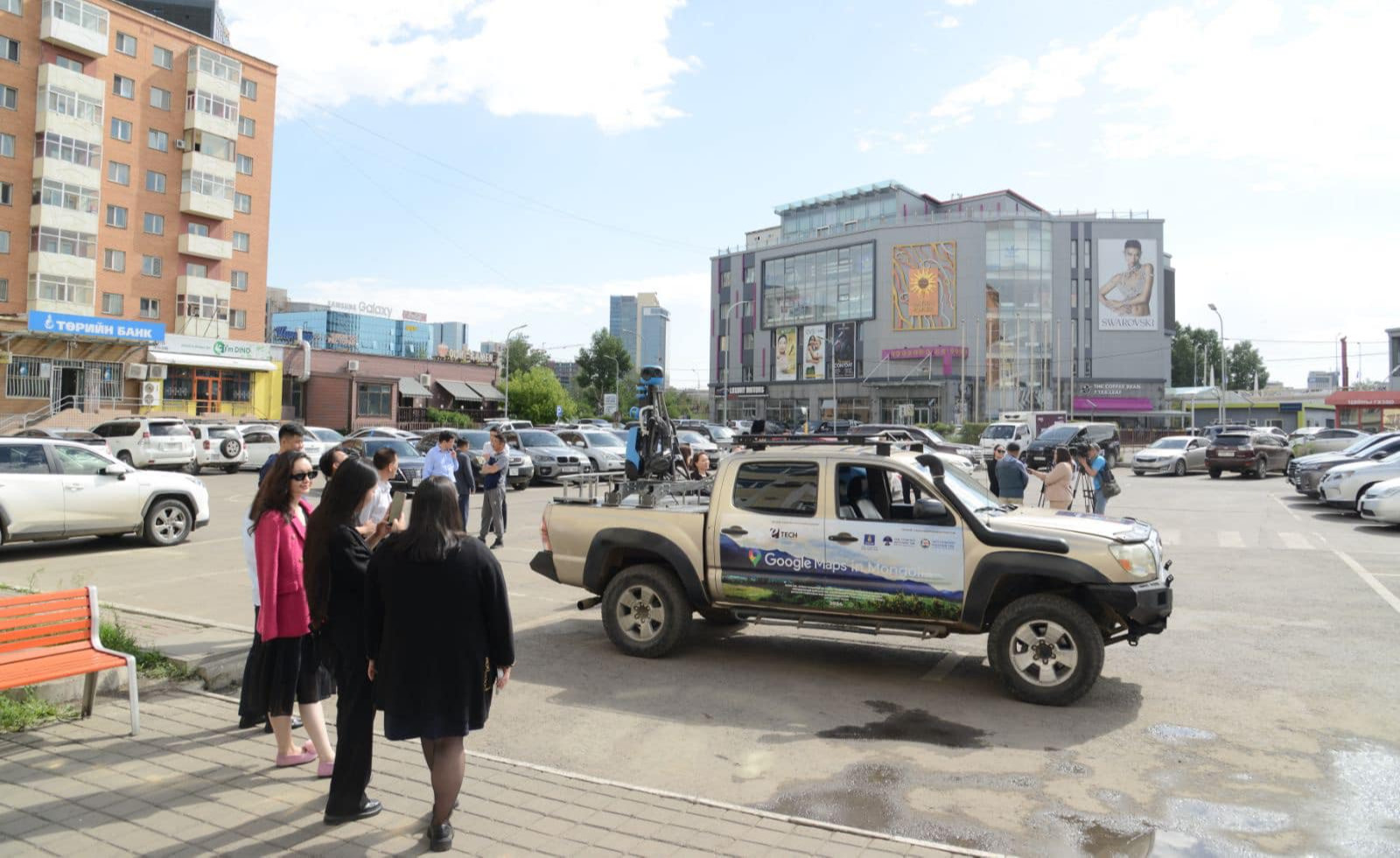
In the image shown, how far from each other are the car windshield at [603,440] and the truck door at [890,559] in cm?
2301

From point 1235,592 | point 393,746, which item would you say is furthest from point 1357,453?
point 393,746

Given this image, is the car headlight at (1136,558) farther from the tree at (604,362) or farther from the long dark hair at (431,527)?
the tree at (604,362)

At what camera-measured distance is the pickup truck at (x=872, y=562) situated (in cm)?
621

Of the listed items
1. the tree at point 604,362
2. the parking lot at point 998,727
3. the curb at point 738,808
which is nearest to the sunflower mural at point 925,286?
the tree at point 604,362

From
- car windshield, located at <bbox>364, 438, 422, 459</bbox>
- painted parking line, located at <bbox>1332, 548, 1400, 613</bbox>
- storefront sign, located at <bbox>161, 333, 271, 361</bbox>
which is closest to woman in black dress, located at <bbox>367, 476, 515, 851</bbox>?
painted parking line, located at <bbox>1332, 548, 1400, 613</bbox>

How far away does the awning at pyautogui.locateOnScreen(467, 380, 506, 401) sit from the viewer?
6450cm

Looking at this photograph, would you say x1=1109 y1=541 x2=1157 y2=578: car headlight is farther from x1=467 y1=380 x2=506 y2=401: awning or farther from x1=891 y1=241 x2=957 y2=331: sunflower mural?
x1=891 y1=241 x2=957 y2=331: sunflower mural

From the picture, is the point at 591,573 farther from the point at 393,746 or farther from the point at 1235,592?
the point at 1235,592

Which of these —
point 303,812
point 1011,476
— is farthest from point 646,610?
point 1011,476

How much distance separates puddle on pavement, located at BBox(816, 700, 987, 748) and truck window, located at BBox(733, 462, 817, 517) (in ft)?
5.53

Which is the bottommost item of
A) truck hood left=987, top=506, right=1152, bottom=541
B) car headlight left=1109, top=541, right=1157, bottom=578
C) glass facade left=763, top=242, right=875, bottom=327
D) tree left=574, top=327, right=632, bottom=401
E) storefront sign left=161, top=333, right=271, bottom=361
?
car headlight left=1109, top=541, right=1157, bottom=578

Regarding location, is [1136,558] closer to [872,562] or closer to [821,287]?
[872,562]

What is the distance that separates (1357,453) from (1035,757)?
75.7 feet

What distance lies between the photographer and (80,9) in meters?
44.6
